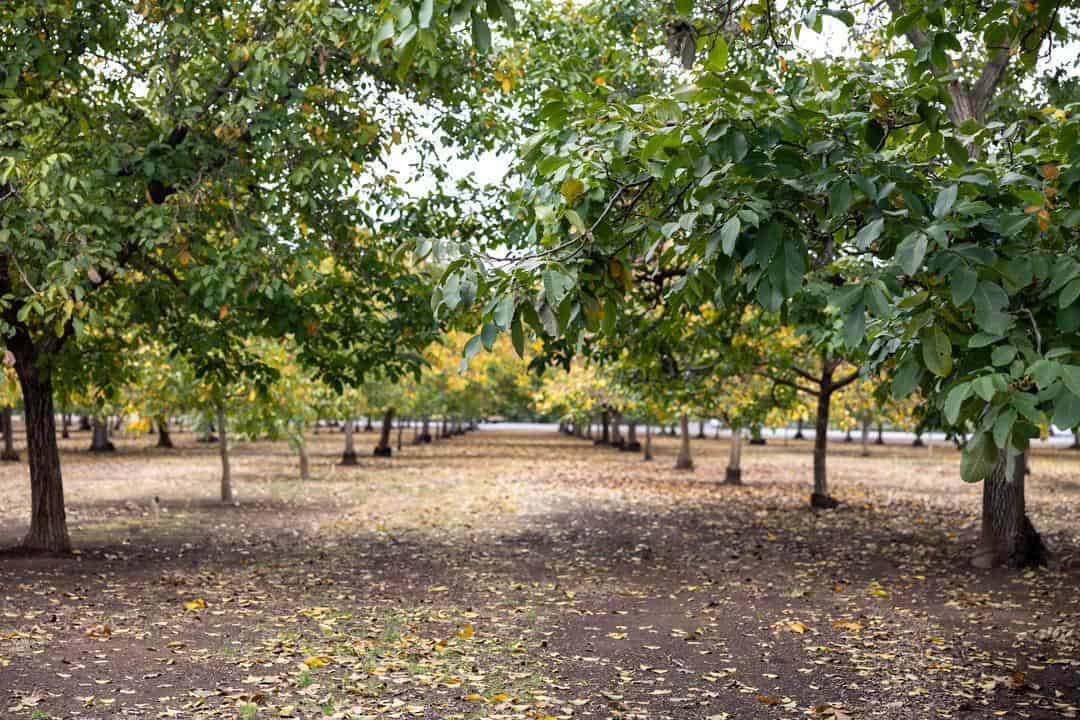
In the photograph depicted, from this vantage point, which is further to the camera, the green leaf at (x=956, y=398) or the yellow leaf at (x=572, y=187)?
the yellow leaf at (x=572, y=187)

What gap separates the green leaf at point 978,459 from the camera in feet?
10.9

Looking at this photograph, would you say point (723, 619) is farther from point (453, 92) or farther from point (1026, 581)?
point (453, 92)

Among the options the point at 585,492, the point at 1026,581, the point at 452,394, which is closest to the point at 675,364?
the point at 1026,581

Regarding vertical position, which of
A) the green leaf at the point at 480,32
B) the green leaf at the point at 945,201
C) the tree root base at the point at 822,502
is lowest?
the tree root base at the point at 822,502

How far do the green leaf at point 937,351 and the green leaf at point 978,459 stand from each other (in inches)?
14.0

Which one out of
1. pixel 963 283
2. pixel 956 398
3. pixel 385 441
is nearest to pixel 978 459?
pixel 956 398

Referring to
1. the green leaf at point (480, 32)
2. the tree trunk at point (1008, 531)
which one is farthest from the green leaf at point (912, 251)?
the tree trunk at point (1008, 531)

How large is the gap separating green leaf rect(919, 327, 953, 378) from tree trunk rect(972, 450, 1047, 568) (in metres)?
9.23

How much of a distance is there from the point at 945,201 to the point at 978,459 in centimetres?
111

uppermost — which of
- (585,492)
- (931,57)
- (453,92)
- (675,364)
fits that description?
(453,92)

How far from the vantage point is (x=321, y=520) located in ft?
57.7

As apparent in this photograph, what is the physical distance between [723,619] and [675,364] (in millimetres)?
7382

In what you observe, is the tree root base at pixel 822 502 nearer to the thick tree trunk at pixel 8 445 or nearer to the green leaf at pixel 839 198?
the green leaf at pixel 839 198

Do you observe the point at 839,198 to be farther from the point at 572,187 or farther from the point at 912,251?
the point at 572,187
